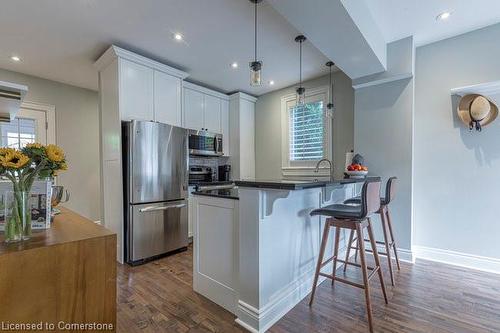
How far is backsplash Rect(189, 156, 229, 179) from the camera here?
425 centimetres

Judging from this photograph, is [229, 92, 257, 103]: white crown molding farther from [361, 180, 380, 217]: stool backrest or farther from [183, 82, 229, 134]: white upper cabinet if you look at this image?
[361, 180, 380, 217]: stool backrest

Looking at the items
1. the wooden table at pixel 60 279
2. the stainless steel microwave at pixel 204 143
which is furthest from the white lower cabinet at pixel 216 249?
the stainless steel microwave at pixel 204 143

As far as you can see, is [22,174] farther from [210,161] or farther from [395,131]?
[210,161]

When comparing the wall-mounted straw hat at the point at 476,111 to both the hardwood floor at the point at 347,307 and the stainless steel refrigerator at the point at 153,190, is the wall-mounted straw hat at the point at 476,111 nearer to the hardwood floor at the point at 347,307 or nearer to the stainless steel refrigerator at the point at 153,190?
the hardwood floor at the point at 347,307

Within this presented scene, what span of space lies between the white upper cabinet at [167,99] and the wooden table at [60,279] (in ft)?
7.67

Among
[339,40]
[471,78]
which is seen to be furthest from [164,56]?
[471,78]

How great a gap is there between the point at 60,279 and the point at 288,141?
3.70m

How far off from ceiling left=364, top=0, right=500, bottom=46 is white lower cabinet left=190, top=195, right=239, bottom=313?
7.39 ft

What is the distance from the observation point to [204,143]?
13.2 ft

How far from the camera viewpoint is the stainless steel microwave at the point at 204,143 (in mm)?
3848

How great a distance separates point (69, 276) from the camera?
3.28 feet

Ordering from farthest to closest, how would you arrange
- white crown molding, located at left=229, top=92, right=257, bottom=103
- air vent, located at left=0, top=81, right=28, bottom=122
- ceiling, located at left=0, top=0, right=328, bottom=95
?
white crown molding, located at left=229, top=92, right=257, bottom=103, ceiling, located at left=0, top=0, right=328, bottom=95, air vent, located at left=0, top=81, right=28, bottom=122

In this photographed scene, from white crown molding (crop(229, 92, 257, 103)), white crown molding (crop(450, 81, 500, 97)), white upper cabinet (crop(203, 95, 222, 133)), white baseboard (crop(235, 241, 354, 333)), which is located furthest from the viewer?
white crown molding (crop(229, 92, 257, 103))

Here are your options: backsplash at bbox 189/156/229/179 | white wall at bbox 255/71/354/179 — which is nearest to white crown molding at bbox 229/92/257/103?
white wall at bbox 255/71/354/179
